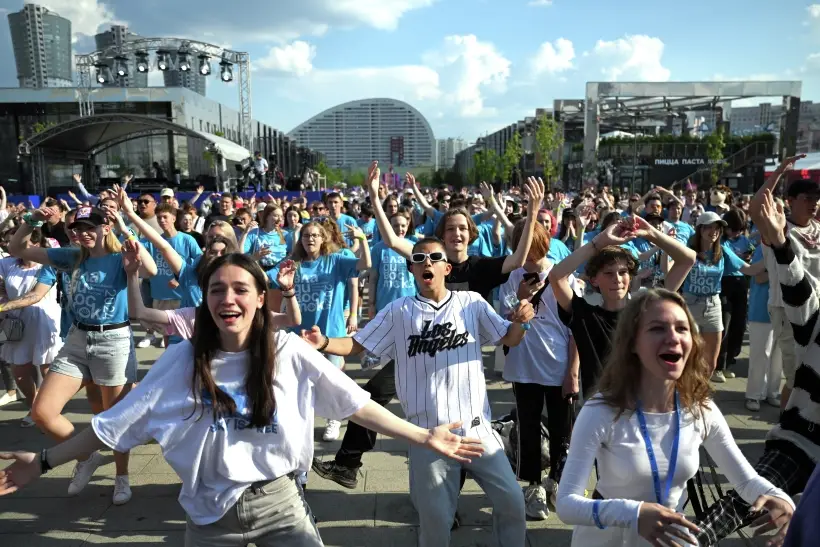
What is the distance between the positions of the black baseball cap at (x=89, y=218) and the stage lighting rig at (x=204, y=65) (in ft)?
87.8

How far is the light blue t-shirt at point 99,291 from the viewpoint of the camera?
13.6 feet

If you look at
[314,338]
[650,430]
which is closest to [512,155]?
[314,338]

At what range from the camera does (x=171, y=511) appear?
399cm

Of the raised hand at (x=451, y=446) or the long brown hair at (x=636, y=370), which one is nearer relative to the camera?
the long brown hair at (x=636, y=370)

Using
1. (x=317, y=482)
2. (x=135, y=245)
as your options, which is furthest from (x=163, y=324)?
(x=317, y=482)

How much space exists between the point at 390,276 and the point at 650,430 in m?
4.29

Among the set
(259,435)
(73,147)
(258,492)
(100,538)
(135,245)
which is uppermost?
(73,147)

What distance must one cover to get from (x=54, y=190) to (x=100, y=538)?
86.0ft

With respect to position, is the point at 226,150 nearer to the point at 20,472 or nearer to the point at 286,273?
the point at 286,273

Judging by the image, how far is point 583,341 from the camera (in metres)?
3.39

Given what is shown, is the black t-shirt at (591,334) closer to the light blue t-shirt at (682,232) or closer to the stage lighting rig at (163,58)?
the light blue t-shirt at (682,232)

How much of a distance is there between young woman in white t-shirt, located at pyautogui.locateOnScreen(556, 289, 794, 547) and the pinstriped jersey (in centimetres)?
94

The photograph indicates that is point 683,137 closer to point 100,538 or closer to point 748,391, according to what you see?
point 748,391

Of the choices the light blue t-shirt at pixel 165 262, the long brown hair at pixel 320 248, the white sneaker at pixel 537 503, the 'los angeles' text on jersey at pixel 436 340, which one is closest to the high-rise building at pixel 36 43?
the light blue t-shirt at pixel 165 262
